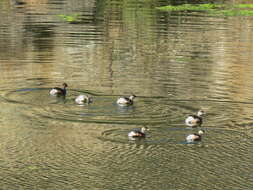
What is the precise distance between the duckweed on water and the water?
9.30 meters

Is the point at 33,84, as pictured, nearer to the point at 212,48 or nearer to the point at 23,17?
the point at 212,48

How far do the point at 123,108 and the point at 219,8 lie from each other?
118 feet

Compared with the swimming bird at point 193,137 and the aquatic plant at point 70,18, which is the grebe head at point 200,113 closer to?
the swimming bird at point 193,137

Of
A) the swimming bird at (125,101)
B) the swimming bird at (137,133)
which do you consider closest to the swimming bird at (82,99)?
the swimming bird at (125,101)

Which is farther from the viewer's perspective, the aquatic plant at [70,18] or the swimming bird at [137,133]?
the aquatic plant at [70,18]

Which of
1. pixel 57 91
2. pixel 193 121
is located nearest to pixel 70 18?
pixel 57 91

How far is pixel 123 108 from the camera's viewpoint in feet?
73.2

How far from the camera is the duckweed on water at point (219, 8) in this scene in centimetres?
5278

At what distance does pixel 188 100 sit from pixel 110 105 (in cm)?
291

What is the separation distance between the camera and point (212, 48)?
36.2 m

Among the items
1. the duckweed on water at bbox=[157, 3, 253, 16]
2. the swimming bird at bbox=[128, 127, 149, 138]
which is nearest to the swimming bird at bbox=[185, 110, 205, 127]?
the swimming bird at bbox=[128, 127, 149, 138]

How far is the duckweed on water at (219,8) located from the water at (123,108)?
30.5ft

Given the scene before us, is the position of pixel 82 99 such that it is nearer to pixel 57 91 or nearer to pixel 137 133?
pixel 57 91

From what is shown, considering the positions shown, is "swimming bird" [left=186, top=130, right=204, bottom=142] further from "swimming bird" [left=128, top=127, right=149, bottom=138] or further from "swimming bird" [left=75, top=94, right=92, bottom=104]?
"swimming bird" [left=75, top=94, right=92, bottom=104]
